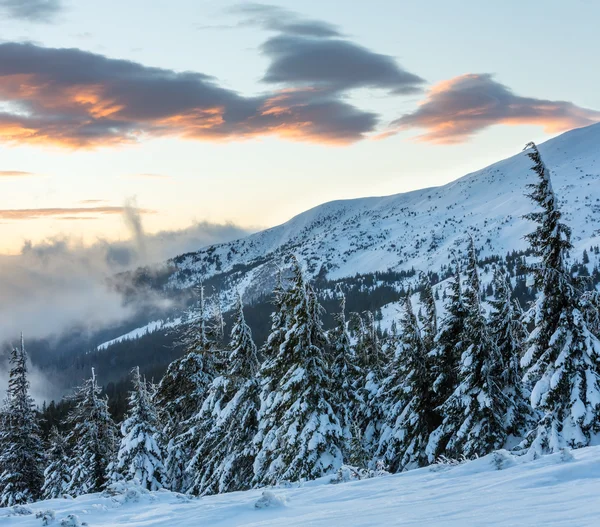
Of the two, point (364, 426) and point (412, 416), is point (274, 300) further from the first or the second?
point (364, 426)

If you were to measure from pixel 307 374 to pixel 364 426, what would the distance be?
15.5m

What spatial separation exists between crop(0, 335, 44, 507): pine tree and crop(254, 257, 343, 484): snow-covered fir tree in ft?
78.8

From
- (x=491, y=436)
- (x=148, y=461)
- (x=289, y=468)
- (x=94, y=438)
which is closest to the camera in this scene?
(x=289, y=468)

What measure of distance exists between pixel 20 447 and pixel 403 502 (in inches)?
1541

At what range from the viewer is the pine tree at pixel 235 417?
26078 millimetres

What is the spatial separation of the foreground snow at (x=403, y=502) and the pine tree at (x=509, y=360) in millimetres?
14743

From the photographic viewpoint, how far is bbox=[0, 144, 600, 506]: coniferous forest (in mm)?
19281

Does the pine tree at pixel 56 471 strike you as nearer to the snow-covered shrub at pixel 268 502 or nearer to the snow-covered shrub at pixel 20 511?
the snow-covered shrub at pixel 20 511

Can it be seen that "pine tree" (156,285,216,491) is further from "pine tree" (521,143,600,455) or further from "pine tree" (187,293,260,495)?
"pine tree" (521,143,600,455)

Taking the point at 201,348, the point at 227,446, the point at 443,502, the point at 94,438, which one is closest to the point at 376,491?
the point at 443,502

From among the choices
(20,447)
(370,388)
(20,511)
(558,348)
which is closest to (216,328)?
(370,388)

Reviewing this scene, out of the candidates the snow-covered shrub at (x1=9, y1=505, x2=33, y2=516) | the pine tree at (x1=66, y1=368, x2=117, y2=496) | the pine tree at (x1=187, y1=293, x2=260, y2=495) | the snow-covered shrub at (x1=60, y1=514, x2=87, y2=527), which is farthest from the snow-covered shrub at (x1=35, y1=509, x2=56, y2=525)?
the pine tree at (x1=66, y1=368, x2=117, y2=496)

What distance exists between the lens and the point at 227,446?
90.0ft

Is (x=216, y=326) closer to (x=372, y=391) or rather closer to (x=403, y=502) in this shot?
(x=372, y=391)
